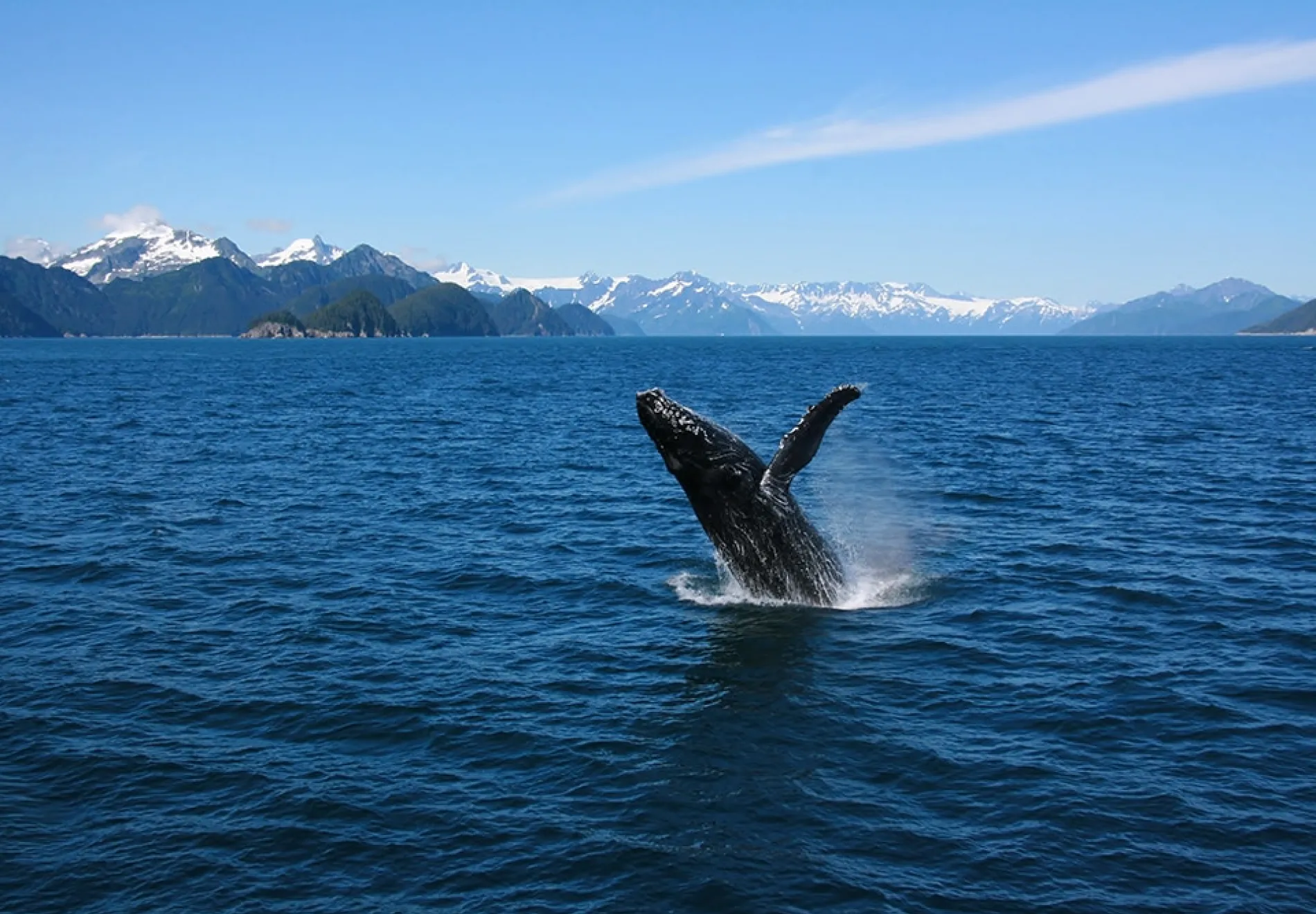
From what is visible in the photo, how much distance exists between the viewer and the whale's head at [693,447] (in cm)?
1884

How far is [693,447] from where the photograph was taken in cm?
1898

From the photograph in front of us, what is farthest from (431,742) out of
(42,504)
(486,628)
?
(42,504)

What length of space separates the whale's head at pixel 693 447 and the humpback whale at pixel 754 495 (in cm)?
1

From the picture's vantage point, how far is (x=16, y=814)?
12.8 m

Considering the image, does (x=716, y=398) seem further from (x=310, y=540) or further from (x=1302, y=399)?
(x=310, y=540)

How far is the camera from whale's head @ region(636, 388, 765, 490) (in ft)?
61.8

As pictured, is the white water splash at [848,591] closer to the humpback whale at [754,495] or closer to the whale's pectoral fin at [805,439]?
the humpback whale at [754,495]

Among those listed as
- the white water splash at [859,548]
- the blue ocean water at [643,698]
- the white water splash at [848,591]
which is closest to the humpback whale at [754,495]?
the white water splash at [848,591]

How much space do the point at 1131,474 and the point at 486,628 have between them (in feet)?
82.8

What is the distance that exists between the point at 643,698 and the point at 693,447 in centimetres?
471

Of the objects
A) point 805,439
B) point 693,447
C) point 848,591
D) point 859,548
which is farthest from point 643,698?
point 859,548

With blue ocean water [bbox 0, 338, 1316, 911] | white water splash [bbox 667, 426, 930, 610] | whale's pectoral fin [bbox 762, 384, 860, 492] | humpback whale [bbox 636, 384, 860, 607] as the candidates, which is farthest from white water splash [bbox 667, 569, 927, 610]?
whale's pectoral fin [bbox 762, 384, 860, 492]

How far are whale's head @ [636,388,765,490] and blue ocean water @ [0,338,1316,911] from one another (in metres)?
2.77

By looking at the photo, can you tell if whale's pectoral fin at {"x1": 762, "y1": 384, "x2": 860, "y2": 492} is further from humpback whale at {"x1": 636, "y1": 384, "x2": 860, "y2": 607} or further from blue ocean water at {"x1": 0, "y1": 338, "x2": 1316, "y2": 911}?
blue ocean water at {"x1": 0, "y1": 338, "x2": 1316, "y2": 911}
